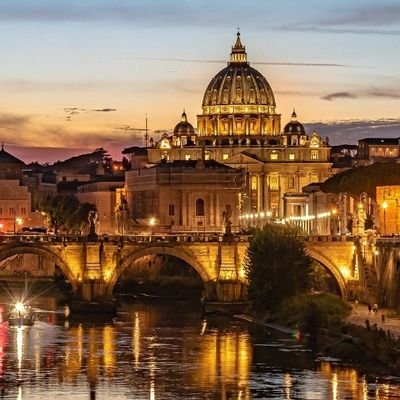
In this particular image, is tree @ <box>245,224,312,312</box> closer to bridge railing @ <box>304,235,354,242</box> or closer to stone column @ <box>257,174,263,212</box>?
bridge railing @ <box>304,235,354,242</box>

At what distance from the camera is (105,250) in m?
85.2

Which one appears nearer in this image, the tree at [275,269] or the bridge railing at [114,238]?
the tree at [275,269]

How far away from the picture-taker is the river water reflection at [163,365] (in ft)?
186

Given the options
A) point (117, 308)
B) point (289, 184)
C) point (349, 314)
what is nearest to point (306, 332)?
point (349, 314)

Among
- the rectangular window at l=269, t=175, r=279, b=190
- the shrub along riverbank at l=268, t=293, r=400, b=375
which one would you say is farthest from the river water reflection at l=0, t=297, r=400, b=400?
the rectangular window at l=269, t=175, r=279, b=190

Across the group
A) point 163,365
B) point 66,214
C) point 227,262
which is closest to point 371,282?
point 227,262

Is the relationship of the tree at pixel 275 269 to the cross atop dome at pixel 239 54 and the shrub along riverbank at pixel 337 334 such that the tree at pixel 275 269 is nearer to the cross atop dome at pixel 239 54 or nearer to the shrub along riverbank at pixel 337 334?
the shrub along riverbank at pixel 337 334

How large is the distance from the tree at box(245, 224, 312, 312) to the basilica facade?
246ft

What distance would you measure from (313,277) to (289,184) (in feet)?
276

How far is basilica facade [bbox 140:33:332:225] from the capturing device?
16550cm

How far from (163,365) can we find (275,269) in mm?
17145

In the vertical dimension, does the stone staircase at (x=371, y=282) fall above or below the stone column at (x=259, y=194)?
below

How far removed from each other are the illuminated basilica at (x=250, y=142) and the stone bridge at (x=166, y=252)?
70.6 metres

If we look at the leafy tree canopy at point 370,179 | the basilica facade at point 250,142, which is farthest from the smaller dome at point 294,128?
the leafy tree canopy at point 370,179
